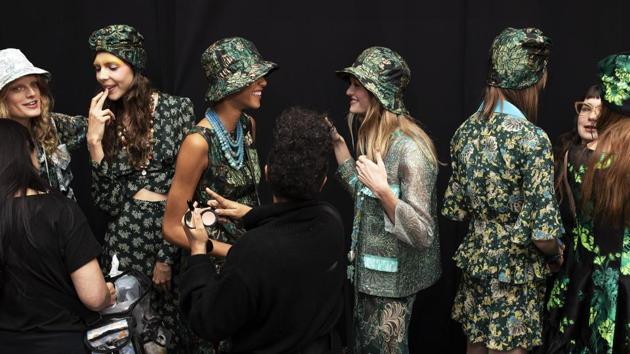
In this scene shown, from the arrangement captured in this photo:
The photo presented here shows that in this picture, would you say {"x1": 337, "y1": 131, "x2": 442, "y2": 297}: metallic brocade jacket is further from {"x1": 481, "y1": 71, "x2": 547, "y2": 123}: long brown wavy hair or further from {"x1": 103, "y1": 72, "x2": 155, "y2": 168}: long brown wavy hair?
{"x1": 103, "y1": 72, "x2": 155, "y2": 168}: long brown wavy hair

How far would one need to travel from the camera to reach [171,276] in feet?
10.7

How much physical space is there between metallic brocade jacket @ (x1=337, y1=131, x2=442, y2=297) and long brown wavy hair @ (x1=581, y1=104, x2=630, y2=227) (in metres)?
0.59

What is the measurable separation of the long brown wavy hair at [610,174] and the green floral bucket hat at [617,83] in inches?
1.2

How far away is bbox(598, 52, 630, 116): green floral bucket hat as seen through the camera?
2697 millimetres

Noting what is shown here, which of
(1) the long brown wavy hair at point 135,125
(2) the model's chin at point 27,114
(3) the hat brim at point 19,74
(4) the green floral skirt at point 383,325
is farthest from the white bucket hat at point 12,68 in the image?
(4) the green floral skirt at point 383,325

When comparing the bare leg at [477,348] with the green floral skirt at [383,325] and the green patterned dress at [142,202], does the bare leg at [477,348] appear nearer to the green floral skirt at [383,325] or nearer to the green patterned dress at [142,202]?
the green floral skirt at [383,325]

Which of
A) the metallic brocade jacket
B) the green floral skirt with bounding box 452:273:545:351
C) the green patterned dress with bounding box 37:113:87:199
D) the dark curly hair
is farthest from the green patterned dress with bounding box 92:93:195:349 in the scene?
the green floral skirt with bounding box 452:273:545:351

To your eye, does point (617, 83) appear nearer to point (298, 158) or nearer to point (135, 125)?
point (298, 158)

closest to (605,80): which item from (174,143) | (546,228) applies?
(546,228)

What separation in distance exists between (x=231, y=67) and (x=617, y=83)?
4.84 ft

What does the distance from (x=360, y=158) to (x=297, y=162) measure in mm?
772

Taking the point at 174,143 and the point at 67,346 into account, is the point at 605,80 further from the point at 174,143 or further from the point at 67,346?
the point at 67,346

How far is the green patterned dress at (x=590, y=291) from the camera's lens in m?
2.75

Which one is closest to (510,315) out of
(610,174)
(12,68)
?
(610,174)
